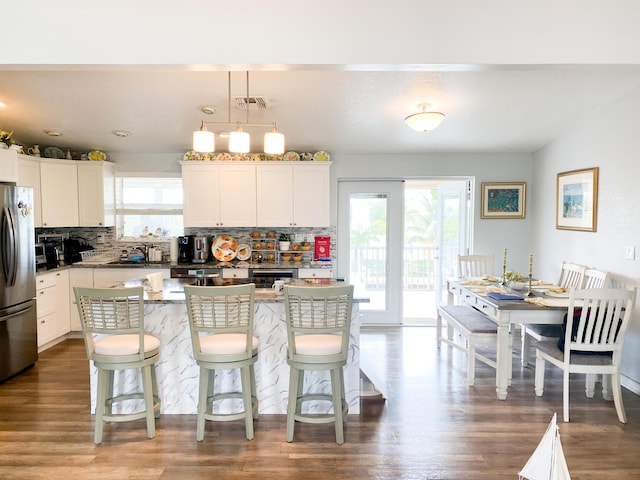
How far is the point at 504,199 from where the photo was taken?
207 inches

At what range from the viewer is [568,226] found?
14.4ft

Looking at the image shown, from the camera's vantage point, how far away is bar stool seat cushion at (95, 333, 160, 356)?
2.58 meters

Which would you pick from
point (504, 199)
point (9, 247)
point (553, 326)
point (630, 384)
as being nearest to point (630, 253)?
point (553, 326)

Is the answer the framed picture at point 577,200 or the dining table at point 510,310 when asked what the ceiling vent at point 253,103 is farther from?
the framed picture at point 577,200

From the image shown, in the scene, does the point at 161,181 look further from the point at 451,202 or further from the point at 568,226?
the point at 568,226

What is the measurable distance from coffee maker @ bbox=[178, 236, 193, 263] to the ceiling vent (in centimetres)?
202

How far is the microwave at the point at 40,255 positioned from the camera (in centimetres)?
452

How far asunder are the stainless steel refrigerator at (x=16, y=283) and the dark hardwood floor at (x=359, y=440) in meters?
0.29

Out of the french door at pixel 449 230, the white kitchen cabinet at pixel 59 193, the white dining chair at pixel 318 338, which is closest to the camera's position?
the white dining chair at pixel 318 338

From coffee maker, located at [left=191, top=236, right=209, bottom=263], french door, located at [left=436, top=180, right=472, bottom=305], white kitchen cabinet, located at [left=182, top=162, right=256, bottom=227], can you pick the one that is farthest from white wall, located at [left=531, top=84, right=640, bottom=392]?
coffee maker, located at [left=191, top=236, right=209, bottom=263]

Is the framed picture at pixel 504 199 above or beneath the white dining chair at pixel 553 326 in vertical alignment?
above

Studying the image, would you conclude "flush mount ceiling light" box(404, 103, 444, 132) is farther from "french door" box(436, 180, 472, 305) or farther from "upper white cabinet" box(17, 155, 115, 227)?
"upper white cabinet" box(17, 155, 115, 227)

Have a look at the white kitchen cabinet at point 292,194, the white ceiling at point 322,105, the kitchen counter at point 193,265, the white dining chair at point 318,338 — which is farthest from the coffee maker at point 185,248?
the white dining chair at point 318,338

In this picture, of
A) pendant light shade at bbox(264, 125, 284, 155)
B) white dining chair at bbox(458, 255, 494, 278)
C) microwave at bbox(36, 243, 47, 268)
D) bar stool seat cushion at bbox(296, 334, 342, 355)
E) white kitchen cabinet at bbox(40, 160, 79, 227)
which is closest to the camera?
bar stool seat cushion at bbox(296, 334, 342, 355)
